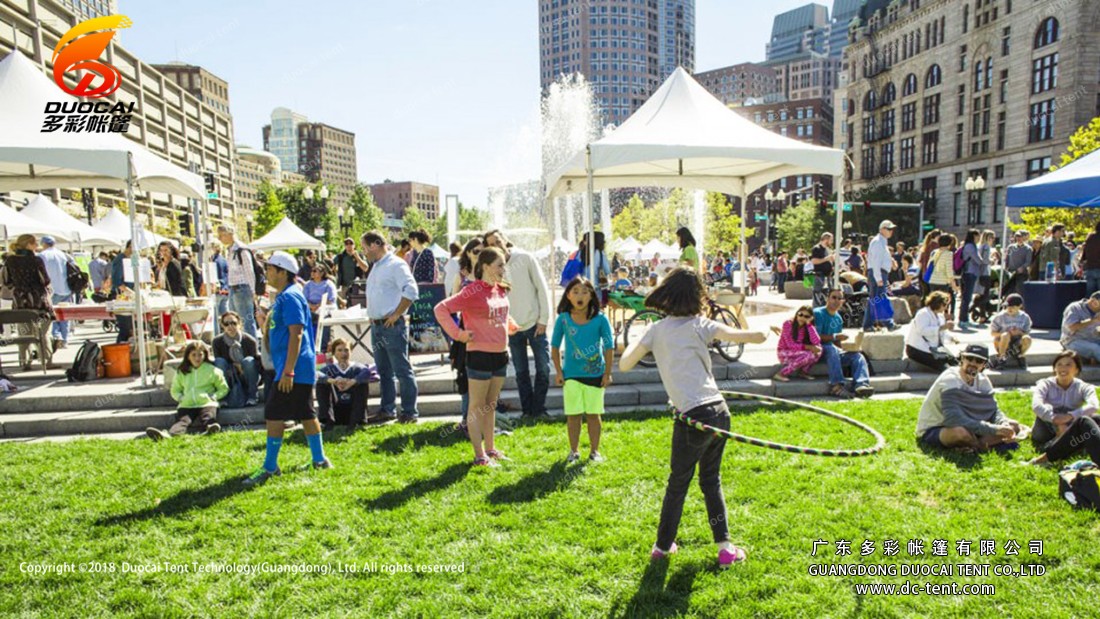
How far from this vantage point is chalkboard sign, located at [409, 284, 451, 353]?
11758 millimetres

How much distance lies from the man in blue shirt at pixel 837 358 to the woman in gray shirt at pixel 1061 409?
2.56m

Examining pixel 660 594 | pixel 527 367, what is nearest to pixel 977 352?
pixel 660 594

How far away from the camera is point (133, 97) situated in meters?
86.8

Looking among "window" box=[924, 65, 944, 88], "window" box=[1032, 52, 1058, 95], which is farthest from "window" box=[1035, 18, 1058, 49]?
"window" box=[924, 65, 944, 88]

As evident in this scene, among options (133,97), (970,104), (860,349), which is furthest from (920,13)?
(133,97)

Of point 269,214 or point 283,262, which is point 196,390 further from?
point 269,214

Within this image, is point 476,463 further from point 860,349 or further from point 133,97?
point 133,97

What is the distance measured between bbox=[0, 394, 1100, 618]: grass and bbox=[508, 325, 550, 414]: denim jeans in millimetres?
1087

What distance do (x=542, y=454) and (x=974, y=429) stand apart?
4.42 m

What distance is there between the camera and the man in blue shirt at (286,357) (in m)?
5.70

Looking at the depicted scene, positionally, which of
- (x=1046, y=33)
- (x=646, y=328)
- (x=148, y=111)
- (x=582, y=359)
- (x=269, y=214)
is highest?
(x=148, y=111)

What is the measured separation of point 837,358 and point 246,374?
8589 mm

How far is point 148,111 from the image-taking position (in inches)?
3494

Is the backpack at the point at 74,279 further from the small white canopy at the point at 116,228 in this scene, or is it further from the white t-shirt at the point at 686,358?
the white t-shirt at the point at 686,358
